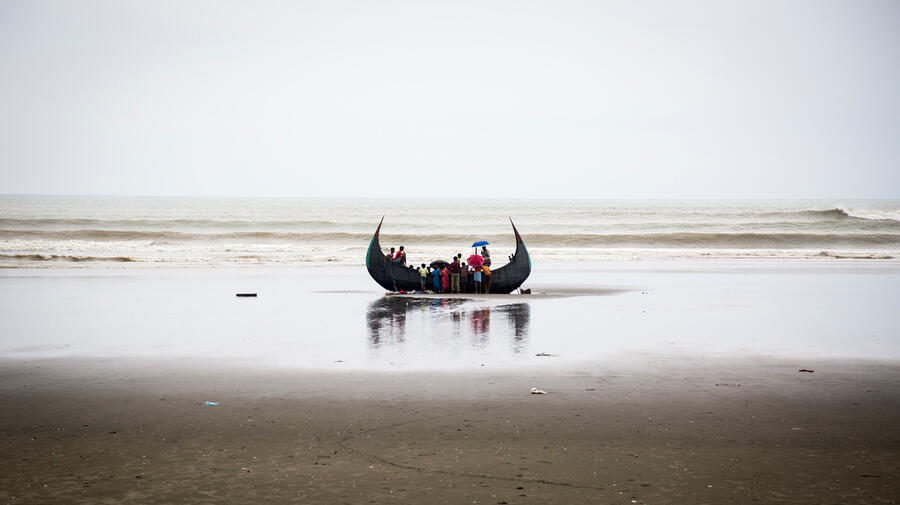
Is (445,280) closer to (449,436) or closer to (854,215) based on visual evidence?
(449,436)

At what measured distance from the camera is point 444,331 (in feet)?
48.4

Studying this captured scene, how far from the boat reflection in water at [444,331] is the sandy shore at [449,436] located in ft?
5.00

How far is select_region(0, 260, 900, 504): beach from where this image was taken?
6.23 m

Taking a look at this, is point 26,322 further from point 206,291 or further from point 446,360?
point 446,360

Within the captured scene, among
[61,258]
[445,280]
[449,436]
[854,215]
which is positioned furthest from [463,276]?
[854,215]

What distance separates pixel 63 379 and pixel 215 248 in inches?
1500

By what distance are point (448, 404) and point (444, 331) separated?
5958 millimetres

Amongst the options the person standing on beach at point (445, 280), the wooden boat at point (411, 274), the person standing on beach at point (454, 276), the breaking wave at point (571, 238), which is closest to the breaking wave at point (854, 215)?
the breaking wave at point (571, 238)

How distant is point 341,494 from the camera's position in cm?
596

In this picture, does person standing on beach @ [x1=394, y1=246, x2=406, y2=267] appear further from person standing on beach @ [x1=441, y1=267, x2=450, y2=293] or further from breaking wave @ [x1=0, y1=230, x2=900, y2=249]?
breaking wave @ [x1=0, y1=230, x2=900, y2=249]

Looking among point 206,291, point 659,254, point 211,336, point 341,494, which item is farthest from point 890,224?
point 341,494

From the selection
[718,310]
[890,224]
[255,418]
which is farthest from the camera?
[890,224]

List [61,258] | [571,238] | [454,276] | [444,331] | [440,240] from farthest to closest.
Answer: [440,240]
[571,238]
[61,258]
[454,276]
[444,331]

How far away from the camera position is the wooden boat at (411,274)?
22906 mm
